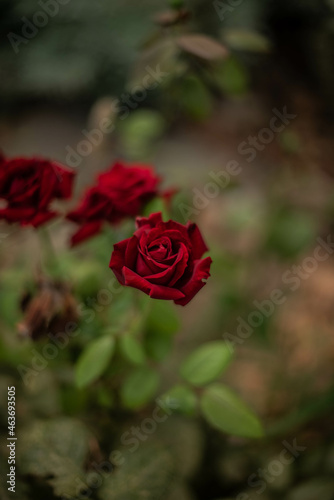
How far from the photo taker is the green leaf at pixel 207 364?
0.73m

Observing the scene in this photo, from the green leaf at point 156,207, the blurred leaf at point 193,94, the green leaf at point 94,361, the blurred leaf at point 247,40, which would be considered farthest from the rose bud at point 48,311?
the blurred leaf at point 247,40

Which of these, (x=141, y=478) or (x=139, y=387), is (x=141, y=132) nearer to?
(x=139, y=387)

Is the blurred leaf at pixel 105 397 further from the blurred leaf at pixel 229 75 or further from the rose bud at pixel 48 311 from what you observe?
the blurred leaf at pixel 229 75

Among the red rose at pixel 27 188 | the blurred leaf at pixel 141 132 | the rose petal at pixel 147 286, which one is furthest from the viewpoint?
the blurred leaf at pixel 141 132

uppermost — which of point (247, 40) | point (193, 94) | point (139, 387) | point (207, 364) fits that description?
point (247, 40)

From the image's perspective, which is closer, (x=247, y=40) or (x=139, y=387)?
(x=139, y=387)

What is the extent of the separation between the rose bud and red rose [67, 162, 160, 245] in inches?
3.9

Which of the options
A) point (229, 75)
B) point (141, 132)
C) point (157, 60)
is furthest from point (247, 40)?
point (141, 132)

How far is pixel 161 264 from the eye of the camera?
0.55 metres

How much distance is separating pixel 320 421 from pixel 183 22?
91 centimetres

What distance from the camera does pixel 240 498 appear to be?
0.86 m

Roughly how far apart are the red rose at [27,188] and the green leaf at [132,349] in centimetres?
22

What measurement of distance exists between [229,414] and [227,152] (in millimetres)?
1612

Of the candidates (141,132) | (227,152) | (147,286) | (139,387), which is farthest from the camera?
(227,152)
